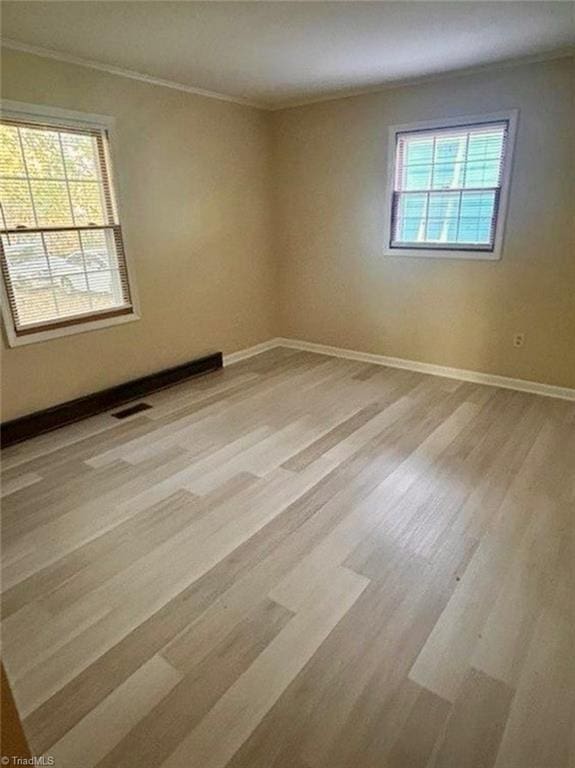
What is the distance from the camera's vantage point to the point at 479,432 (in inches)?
123

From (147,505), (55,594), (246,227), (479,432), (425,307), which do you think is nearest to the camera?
(55,594)

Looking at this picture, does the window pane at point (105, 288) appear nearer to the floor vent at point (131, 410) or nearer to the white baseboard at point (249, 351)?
the floor vent at point (131, 410)

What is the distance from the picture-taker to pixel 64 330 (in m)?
3.34

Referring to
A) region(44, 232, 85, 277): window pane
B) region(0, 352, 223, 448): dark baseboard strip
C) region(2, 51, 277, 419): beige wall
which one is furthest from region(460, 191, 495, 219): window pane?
region(44, 232, 85, 277): window pane

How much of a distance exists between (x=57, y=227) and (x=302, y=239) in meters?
2.50

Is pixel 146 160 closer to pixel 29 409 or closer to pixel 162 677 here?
pixel 29 409

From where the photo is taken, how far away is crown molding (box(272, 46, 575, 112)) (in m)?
3.11

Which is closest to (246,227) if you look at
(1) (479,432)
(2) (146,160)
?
(2) (146,160)

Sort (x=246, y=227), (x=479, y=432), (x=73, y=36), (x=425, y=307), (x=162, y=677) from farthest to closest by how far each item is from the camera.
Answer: (x=246, y=227) < (x=425, y=307) < (x=479, y=432) < (x=73, y=36) < (x=162, y=677)

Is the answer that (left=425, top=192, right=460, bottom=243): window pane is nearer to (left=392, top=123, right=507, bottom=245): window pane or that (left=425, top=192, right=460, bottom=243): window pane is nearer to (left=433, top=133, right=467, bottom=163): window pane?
(left=392, top=123, right=507, bottom=245): window pane

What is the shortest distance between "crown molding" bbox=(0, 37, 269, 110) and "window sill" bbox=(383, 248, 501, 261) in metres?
2.01

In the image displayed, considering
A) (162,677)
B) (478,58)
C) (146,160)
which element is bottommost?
(162,677)

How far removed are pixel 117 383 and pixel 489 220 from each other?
134 inches

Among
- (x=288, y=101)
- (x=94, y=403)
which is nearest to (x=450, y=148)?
(x=288, y=101)
